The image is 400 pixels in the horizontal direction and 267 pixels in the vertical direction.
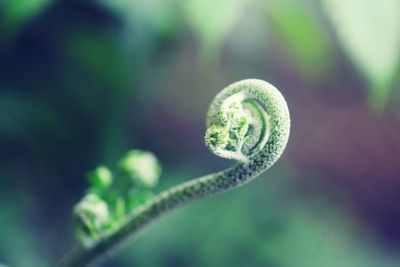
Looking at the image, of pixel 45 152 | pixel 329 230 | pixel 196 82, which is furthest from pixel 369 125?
pixel 45 152

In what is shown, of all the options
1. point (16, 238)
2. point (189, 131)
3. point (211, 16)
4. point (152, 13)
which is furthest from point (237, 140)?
point (189, 131)

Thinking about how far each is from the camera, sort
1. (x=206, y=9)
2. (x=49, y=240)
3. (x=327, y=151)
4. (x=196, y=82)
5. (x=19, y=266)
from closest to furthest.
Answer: (x=206, y=9), (x=19, y=266), (x=49, y=240), (x=196, y=82), (x=327, y=151)

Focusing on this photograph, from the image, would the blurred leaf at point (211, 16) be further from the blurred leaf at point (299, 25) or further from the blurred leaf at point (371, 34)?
the blurred leaf at point (299, 25)

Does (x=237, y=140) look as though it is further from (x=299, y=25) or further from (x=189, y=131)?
(x=189, y=131)

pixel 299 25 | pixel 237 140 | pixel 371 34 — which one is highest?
pixel 299 25

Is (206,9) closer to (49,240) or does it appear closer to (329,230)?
(49,240)

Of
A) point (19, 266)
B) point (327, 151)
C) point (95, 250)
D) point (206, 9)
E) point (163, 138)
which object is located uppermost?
point (163, 138)

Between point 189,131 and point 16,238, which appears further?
point 189,131
